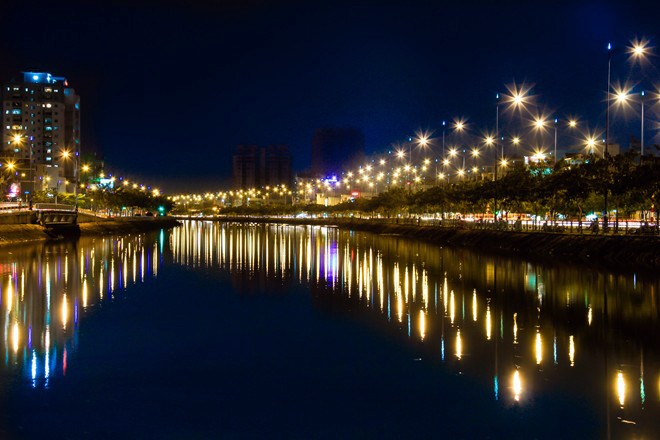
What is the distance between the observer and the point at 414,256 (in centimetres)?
4509

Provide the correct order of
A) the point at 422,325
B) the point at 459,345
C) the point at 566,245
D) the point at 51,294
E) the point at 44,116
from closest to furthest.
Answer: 1. the point at 459,345
2. the point at 422,325
3. the point at 51,294
4. the point at 566,245
5. the point at 44,116

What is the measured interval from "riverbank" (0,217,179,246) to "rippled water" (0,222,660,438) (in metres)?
28.4

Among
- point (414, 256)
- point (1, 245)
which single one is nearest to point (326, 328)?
point (414, 256)

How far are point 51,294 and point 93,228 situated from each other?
55814mm

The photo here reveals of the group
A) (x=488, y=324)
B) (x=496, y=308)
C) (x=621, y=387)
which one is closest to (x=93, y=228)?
(x=496, y=308)

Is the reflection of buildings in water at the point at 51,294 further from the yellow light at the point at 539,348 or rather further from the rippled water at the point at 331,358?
the yellow light at the point at 539,348

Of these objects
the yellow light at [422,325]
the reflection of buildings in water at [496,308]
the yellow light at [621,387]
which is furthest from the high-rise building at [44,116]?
the yellow light at [621,387]

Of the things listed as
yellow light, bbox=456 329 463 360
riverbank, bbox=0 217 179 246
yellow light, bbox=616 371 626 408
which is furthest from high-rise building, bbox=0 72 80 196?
yellow light, bbox=616 371 626 408

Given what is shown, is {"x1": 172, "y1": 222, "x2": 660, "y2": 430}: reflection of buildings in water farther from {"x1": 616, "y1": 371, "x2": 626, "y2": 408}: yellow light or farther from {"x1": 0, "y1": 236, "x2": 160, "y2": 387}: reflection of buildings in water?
{"x1": 0, "y1": 236, "x2": 160, "y2": 387}: reflection of buildings in water

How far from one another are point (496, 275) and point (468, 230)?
104 feet

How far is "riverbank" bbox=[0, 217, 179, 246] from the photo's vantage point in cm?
5444

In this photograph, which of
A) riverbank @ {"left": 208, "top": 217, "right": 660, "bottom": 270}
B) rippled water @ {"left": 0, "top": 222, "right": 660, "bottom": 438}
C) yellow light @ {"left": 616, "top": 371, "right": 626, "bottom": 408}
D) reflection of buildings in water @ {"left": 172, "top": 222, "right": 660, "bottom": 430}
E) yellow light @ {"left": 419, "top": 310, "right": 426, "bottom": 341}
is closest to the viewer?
rippled water @ {"left": 0, "top": 222, "right": 660, "bottom": 438}

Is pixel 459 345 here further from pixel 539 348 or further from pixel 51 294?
pixel 51 294

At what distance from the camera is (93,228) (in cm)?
7725
